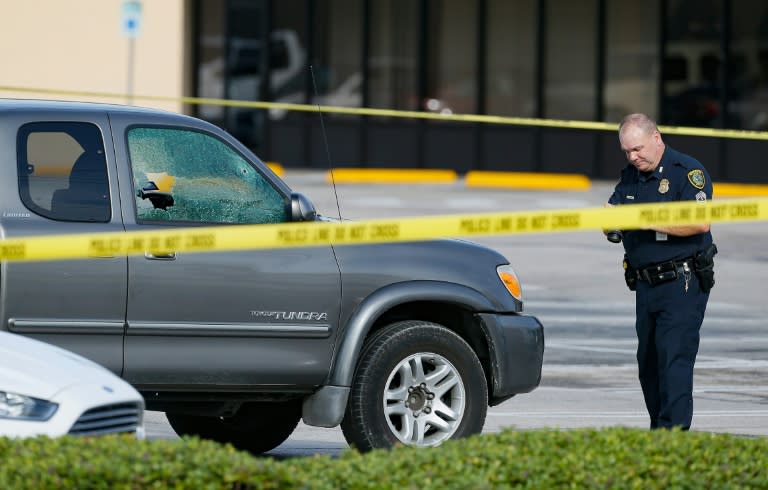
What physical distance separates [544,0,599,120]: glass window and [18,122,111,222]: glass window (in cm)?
2252

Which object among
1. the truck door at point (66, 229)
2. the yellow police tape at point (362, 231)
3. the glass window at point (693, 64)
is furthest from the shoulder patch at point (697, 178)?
the glass window at point (693, 64)

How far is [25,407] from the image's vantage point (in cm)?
613

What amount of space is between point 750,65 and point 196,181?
2170cm

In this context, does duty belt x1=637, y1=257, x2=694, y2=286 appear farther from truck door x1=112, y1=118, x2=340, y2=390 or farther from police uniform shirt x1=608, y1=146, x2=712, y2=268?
truck door x1=112, y1=118, x2=340, y2=390

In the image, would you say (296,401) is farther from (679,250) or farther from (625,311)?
(625,311)

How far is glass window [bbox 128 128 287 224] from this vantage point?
791 cm

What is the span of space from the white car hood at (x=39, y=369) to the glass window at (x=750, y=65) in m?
23.0

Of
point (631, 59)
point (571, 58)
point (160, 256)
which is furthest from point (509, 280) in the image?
point (571, 58)

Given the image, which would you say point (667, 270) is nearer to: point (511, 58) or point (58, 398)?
point (58, 398)

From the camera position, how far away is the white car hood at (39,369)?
20.2 feet

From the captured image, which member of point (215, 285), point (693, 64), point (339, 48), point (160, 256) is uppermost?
point (339, 48)

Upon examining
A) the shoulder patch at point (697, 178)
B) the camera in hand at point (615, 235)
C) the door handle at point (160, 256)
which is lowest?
the door handle at point (160, 256)

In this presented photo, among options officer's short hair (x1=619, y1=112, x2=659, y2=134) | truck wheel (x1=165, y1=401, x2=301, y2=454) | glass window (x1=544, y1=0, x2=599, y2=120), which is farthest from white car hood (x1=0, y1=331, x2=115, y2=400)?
glass window (x1=544, y1=0, x2=599, y2=120)

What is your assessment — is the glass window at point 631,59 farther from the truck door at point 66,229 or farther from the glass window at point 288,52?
the truck door at point 66,229
